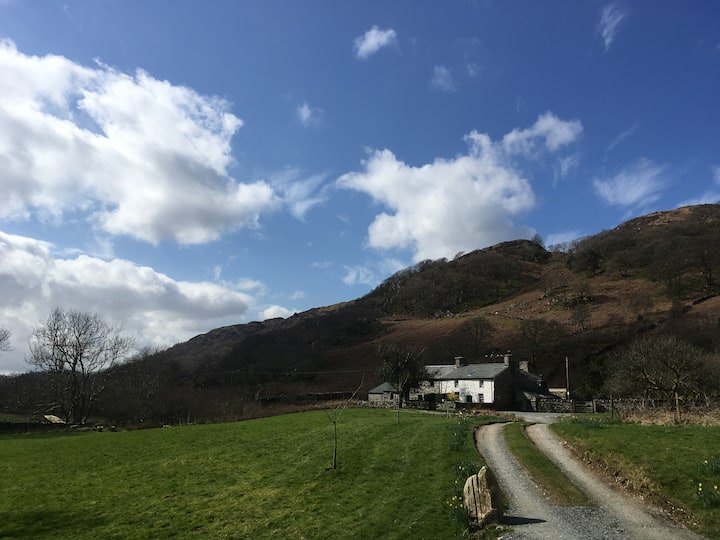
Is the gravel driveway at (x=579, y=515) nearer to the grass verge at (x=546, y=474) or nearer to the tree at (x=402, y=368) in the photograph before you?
the grass verge at (x=546, y=474)

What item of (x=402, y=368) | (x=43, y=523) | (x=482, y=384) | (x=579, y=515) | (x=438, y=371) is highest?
(x=402, y=368)

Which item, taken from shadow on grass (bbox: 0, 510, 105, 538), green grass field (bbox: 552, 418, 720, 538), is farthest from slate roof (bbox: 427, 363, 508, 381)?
shadow on grass (bbox: 0, 510, 105, 538)

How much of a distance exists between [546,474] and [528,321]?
291 feet

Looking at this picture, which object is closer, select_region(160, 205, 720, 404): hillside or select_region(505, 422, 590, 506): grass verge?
select_region(505, 422, 590, 506): grass verge

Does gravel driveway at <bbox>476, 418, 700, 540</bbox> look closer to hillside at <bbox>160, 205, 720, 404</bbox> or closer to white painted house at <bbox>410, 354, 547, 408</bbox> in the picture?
white painted house at <bbox>410, 354, 547, 408</bbox>

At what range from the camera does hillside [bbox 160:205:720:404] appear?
86812mm

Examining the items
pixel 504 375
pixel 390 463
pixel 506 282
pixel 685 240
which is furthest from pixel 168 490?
pixel 506 282

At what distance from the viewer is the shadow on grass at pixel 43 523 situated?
15.7 meters

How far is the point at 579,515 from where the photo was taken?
46.0 feet

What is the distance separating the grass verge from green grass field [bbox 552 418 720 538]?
197cm

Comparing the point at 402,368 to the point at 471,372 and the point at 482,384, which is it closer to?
the point at 482,384

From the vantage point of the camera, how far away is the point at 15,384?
8625cm

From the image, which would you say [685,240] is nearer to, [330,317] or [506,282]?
[506,282]

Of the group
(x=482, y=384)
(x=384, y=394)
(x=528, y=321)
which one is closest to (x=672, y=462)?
(x=482, y=384)
